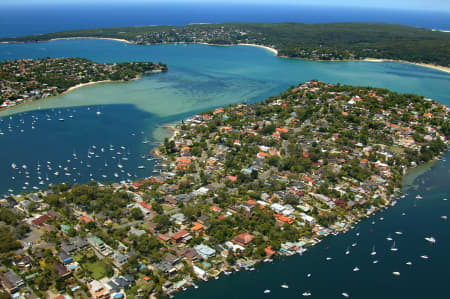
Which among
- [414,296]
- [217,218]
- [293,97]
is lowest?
[414,296]

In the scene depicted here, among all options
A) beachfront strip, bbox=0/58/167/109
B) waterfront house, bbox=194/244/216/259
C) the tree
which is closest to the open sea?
waterfront house, bbox=194/244/216/259

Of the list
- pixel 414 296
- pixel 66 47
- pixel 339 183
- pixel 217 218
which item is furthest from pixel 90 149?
pixel 66 47

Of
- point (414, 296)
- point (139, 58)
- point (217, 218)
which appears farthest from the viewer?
point (139, 58)

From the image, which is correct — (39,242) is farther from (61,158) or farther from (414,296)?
(414,296)

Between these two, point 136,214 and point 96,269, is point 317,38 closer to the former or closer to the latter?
point 136,214

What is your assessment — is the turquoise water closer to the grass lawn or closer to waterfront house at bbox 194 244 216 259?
waterfront house at bbox 194 244 216 259

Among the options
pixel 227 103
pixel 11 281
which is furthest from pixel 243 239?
pixel 227 103

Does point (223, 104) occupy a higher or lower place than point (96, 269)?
higher
